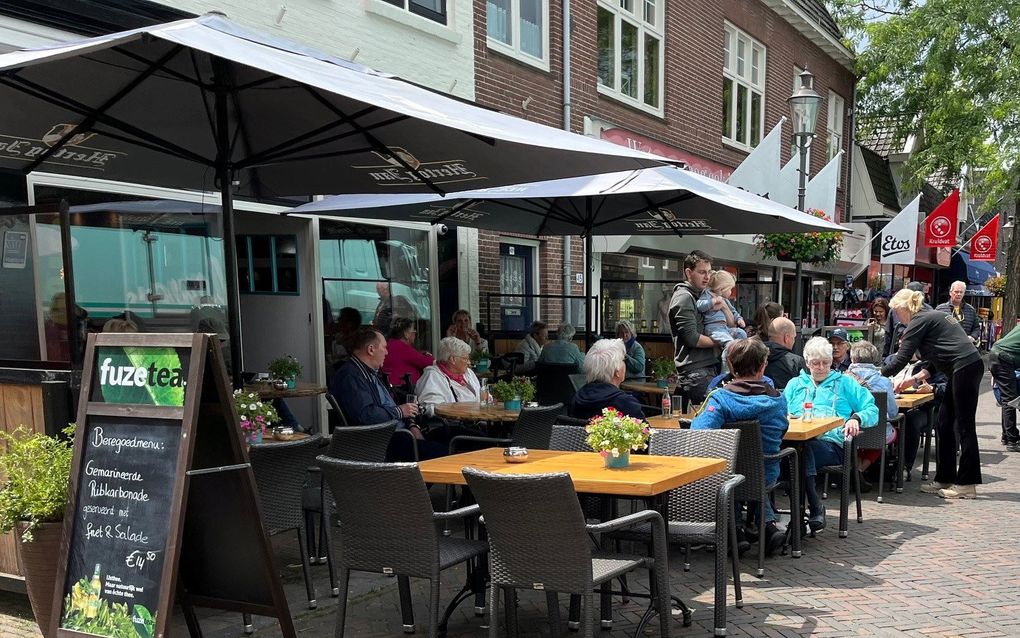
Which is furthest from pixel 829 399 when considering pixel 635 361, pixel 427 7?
pixel 427 7

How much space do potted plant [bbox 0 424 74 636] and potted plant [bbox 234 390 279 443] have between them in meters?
1.11

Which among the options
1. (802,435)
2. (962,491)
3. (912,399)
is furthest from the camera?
(912,399)

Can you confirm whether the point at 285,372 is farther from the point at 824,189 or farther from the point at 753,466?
the point at 824,189

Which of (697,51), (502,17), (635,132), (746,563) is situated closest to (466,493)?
(746,563)

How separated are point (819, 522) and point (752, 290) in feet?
37.0

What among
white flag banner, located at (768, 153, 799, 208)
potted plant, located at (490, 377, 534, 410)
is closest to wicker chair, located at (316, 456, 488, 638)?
potted plant, located at (490, 377, 534, 410)

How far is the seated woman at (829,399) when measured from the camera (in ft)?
21.3

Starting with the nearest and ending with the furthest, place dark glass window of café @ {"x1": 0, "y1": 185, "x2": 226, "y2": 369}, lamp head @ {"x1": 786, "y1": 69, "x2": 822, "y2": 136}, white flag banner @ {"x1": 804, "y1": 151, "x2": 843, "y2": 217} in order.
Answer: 1. dark glass window of café @ {"x1": 0, "y1": 185, "x2": 226, "y2": 369}
2. lamp head @ {"x1": 786, "y1": 69, "x2": 822, "y2": 136}
3. white flag banner @ {"x1": 804, "y1": 151, "x2": 843, "y2": 217}

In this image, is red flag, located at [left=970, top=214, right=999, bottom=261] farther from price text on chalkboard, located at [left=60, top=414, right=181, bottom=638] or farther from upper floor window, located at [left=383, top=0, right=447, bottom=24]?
price text on chalkboard, located at [left=60, top=414, right=181, bottom=638]

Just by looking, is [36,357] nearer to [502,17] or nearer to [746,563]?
[746,563]

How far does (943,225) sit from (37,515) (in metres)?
19.4

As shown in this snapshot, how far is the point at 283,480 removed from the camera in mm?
4566

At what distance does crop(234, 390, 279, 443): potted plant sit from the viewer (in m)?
4.82

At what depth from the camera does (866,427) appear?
6.64 meters
